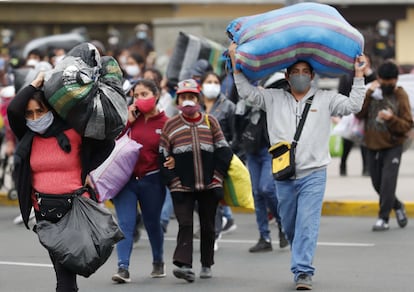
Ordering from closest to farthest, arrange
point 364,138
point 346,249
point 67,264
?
point 67,264
point 346,249
point 364,138

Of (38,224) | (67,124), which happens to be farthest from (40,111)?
(38,224)

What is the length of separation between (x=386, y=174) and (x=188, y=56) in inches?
132

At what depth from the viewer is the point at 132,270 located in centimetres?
1058

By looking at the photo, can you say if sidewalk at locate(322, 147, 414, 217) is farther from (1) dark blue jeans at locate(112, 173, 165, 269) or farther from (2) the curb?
(1) dark blue jeans at locate(112, 173, 165, 269)

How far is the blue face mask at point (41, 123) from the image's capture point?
25.5ft

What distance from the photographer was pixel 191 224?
989 cm

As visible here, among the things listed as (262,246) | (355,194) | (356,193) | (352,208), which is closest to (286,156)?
(262,246)

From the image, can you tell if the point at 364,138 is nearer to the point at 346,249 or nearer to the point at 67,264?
the point at 346,249

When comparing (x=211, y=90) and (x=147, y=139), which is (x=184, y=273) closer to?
(x=147, y=139)

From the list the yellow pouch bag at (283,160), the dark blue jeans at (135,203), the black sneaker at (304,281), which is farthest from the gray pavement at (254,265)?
the yellow pouch bag at (283,160)

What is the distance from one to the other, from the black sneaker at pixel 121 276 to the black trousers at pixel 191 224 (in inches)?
16.6

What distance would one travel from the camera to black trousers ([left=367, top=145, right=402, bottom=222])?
12531 millimetres

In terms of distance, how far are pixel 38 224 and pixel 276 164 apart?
227 centimetres

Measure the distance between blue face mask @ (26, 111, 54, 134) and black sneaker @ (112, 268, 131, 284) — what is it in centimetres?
239
